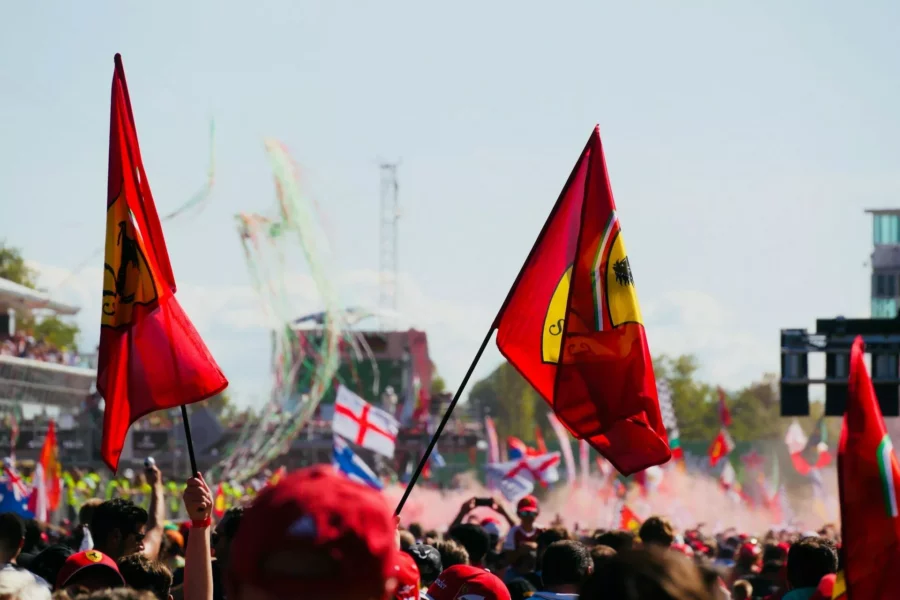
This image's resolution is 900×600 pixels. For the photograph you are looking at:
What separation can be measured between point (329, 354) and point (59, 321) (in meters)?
40.5

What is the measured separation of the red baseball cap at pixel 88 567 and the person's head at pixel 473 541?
12.2 ft

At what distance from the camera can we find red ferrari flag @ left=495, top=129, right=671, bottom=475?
657cm

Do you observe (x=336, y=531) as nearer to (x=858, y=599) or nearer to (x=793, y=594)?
(x=858, y=599)

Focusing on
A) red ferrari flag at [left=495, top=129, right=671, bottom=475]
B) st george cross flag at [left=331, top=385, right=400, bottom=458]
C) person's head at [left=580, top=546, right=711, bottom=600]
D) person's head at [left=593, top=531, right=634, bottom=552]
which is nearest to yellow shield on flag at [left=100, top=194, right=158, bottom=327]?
red ferrari flag at [left=495, top=129, right=671, bottom=475]

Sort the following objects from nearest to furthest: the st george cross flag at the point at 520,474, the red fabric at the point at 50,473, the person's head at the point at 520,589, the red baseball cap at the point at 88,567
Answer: the red baseball cap at the point at 88,567 → the person's head at the point at 520,589 → the st george cross flag at the point at 520,474 → the red fabric at the point at 50,473

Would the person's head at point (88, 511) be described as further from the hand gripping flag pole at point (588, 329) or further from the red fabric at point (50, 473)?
the red fabric at point (50, 473)

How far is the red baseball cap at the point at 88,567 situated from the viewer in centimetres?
555

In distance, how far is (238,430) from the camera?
71562mm

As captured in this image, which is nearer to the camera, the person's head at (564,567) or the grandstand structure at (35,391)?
the person's head at (564,567)

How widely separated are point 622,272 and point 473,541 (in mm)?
2938

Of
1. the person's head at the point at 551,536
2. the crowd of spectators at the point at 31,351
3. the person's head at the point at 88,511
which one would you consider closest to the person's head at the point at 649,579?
the person's head at the point at 88,511

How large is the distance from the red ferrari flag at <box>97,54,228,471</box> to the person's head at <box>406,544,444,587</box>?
5.01 ft

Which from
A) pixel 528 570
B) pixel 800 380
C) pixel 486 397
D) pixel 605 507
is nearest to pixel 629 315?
pixel 528 570

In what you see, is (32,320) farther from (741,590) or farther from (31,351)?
(741,590)
